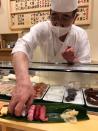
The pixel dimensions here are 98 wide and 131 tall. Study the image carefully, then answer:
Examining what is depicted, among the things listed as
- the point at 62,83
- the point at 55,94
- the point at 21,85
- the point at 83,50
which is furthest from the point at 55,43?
the point at 21,85

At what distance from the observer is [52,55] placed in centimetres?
130

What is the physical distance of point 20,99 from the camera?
543 mm

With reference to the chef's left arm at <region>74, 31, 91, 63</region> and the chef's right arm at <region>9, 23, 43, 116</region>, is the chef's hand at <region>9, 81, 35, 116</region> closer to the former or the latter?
the chef's right arm at <region>9, 23, 43, 116</region>

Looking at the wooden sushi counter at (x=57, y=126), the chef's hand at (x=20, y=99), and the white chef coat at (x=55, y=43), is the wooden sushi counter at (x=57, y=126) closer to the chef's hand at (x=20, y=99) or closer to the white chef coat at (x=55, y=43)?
the chef's hand at (x=20, y=99)

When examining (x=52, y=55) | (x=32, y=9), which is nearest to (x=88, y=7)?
(x=32, y=9)

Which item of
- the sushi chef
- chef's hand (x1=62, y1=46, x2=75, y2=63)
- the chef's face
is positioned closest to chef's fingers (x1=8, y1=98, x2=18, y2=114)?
the sushi chef

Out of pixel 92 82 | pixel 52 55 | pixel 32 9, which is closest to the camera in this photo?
pixel 92 82

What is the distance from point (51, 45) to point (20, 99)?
81 centimetres

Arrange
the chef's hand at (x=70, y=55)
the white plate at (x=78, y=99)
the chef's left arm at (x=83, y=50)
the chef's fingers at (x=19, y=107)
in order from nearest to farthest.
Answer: the chef's fingers at (x=19, y=107) < the white plate at (x=78, y=99) < the chef's hand at (x=70, y=55) < the chef's left arm at (x=83, y=50)

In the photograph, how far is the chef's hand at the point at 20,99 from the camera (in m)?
0.54

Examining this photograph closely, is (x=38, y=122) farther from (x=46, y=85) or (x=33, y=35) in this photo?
(x=33, y=35)

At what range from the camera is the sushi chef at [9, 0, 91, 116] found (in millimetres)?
586

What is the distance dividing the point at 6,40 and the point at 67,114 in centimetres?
199

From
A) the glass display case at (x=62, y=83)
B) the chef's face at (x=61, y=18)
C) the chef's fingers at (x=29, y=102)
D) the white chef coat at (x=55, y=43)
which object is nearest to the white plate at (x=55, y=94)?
the glass display case at (x=62, y=83)
